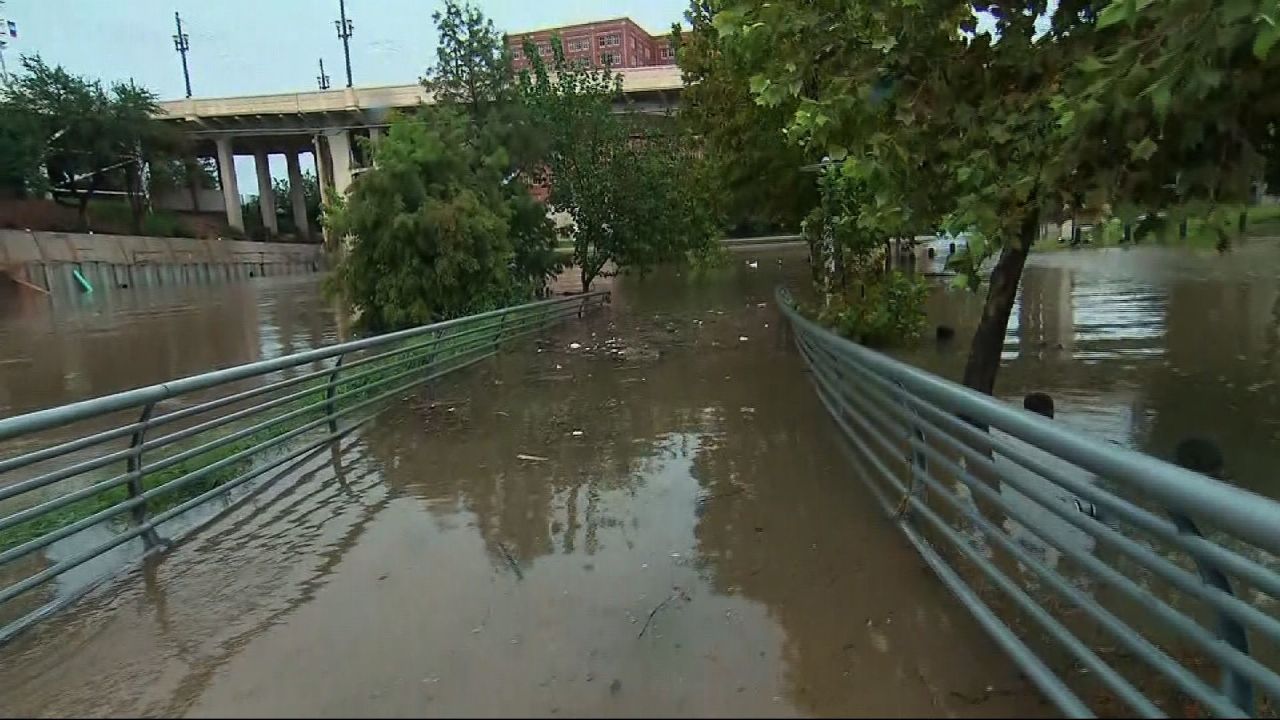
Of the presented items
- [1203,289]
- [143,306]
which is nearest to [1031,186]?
[1203,289]

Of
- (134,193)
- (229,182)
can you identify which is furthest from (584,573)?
(229,182)

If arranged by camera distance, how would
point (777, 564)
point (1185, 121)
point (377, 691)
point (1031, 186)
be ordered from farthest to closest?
point (1031, 186) < point (1185, 121) < point (777, 564) < point (377, 691)

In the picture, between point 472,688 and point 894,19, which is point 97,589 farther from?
point 894,19

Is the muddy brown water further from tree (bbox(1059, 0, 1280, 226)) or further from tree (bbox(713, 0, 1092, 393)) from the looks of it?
tree (bbox(1059, 0, 1280, 226))

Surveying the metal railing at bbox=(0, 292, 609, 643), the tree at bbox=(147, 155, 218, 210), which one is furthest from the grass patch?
the tree at bbox=(147, 155, 218, 210)

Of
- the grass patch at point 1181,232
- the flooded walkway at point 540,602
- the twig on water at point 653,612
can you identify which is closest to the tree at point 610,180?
the flooded walkway at point 540,602

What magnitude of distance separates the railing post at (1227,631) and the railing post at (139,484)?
5.19m

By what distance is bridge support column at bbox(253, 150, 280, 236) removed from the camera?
74375mm

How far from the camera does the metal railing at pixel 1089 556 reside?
86.3 inches

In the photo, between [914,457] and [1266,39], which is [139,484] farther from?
[1266,39]

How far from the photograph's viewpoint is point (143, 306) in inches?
1258

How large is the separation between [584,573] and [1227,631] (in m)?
2.83

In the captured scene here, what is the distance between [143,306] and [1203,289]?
3558 centimetres

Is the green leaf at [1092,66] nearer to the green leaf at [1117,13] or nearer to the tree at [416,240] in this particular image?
the green leaf at [1117,13]
